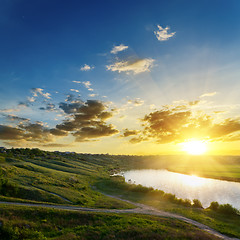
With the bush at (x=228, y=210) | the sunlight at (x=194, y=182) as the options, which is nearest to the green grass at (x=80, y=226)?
the bush at (x=228, y=210)

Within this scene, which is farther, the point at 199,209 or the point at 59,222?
the point at 199,209

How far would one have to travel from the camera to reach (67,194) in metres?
47.9

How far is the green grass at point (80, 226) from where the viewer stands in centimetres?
2330

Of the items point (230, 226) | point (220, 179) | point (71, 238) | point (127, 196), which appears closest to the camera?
point (71, 238)

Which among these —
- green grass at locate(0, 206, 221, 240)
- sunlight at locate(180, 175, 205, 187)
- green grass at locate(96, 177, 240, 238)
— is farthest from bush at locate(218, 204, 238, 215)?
sunlight at locate(180, 175, 205, 187)

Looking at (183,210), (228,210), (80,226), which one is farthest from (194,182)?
(80,226)

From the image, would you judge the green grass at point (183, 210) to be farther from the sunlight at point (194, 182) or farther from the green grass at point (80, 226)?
the sunlight at point (194, 182)

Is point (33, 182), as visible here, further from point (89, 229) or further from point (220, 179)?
point (220, 179)

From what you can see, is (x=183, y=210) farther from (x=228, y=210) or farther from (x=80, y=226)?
(x=80, y=226)

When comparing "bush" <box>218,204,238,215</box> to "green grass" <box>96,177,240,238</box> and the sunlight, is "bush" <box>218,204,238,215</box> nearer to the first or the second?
"green grass" <box>96,177,240,238</box>

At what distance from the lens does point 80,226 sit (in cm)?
2673

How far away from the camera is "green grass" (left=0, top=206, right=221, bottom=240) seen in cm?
2330

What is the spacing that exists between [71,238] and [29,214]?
9696 millimetres

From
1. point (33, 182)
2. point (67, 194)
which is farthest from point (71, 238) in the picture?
point (33, 182)
